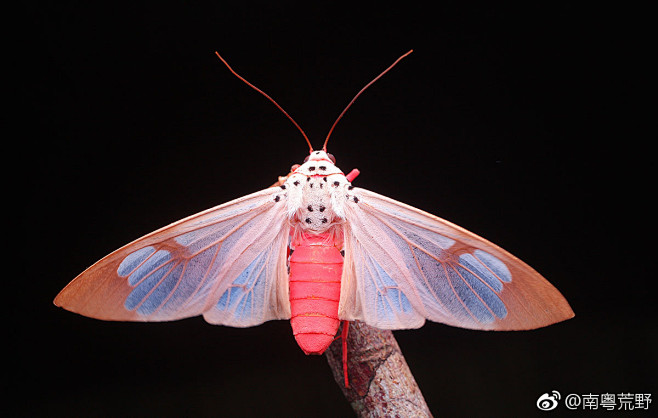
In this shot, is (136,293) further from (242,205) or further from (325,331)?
(325,331)

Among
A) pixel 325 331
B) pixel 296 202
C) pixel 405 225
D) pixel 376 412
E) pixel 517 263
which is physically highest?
pixel 296 202

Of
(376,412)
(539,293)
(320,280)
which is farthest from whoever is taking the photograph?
(376,412)

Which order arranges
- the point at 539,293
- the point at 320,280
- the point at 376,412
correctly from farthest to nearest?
1. the point at 376,412
2. the point at 320,280
3. the point at 539,293

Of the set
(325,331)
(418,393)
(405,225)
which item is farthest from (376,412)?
(405,225)

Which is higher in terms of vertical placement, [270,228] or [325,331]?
[270,228]

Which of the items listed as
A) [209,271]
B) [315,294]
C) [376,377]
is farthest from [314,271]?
[376,377]

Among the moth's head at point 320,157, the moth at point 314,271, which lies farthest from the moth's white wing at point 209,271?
the moth's head at point 320,157

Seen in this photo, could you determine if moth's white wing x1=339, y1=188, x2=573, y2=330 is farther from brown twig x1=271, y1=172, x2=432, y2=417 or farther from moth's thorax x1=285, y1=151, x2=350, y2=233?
brown twig x1=271, y1=172, x2=432, y2=417

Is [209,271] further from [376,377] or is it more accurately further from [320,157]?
[376,377]

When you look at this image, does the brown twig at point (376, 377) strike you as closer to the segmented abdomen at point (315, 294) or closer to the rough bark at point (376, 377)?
the rough bark at point (376, 377)
